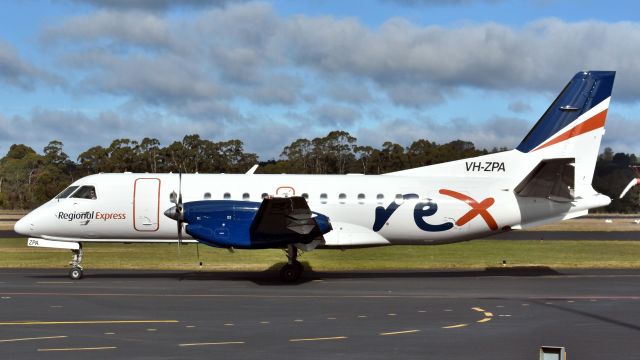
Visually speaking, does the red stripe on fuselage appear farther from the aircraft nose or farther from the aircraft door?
the aircraft nose

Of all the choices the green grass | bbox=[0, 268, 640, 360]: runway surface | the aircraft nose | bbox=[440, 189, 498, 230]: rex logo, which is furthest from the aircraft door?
bbox=[440, 189, 498, 230]: rex logo

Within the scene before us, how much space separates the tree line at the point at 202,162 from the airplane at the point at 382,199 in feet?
172

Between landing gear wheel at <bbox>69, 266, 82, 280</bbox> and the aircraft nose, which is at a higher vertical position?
the aircraft nose

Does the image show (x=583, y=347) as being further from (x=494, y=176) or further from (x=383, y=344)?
(x=494, y=176)

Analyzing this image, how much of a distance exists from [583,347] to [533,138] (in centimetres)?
1347

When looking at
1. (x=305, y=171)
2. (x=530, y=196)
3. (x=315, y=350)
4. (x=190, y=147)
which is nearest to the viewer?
(x=315, y=350)

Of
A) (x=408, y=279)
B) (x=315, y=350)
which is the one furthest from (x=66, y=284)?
(x=315, y=350)

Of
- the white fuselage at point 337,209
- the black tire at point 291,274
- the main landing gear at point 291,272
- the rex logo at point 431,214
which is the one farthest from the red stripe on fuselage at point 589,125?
the black tire at point 291,274

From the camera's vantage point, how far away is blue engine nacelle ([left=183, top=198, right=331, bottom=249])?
2214 centimetres

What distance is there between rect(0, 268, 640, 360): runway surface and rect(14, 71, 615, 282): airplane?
4.70 ft

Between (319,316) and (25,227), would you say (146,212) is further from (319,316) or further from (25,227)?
(319,316)

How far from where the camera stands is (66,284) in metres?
22.0

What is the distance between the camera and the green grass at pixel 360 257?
29219mm

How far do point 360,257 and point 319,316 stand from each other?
57.0 feet
